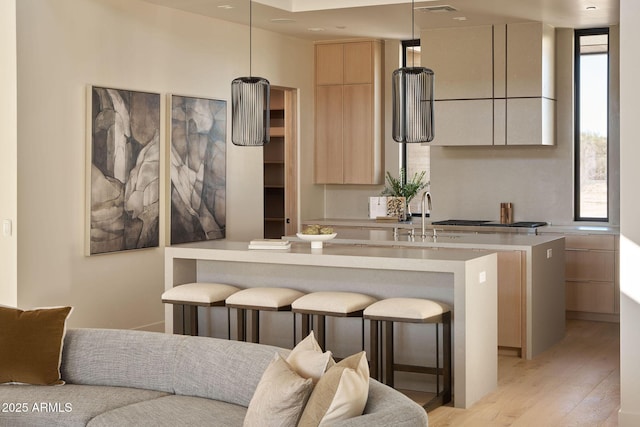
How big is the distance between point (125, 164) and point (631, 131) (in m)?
4.09

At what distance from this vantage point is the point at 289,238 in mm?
7605

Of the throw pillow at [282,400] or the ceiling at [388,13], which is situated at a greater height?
the ceiling at [388,13]

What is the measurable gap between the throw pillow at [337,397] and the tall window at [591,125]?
6485 millimetres

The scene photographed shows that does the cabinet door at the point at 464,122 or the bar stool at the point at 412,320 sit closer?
the bar stool at the point at 412,320

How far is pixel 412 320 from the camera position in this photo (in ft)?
17.0

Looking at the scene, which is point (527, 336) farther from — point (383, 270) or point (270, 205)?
point (270, 205)

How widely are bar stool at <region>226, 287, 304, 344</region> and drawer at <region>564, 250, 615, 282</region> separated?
3.55m

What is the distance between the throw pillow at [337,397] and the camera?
2.97 m

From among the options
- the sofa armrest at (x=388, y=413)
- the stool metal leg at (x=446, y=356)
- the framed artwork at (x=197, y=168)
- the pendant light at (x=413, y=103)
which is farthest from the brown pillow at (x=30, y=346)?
the framed artwork at (x=197, y=168)

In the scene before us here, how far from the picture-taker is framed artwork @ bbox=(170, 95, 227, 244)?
7891 mm

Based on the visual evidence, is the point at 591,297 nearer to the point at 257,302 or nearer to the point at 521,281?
the point at 521,281

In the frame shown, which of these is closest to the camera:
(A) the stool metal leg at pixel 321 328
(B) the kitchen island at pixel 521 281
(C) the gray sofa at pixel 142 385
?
(C) the gray sofa at pixel 142 385

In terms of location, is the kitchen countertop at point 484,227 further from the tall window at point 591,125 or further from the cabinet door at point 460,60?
the cabinet door at point 460,60

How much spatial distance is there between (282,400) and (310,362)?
0.27 meters
